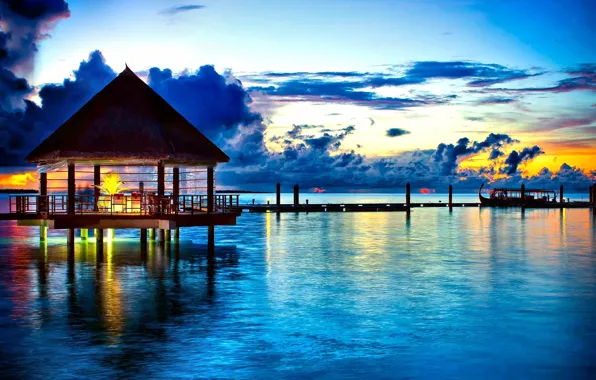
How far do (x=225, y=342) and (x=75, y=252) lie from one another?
18.0 meters

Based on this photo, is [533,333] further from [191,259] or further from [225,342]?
[191,259]

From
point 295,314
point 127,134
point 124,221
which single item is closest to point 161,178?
point 127,134

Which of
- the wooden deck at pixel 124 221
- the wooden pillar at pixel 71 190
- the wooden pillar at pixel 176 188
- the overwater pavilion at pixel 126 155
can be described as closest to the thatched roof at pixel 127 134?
the overwater pavilion at pixel 126 155

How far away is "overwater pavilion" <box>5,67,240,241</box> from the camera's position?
2712 centimetres

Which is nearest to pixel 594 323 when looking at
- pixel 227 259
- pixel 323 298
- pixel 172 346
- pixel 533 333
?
pixel 533 333

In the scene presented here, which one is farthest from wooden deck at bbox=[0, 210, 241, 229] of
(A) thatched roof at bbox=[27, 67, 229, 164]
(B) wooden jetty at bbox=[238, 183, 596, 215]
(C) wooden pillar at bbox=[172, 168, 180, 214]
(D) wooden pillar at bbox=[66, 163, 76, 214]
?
(B) wooden jetty at bbox=[238, 183, 596, 215]

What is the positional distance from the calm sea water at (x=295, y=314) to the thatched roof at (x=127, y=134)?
3956 mm

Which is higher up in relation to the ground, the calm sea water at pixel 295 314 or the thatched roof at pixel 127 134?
the thatched roof at pixel 127 134

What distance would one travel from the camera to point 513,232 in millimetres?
44938

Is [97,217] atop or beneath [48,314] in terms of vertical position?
atop

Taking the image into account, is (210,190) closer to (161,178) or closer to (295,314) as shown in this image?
(161,178)

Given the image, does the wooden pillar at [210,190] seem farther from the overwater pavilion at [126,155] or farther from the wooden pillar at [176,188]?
the wooden pillar at [176,188]

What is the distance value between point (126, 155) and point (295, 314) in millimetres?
14136

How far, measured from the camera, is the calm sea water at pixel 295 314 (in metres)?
11.2
